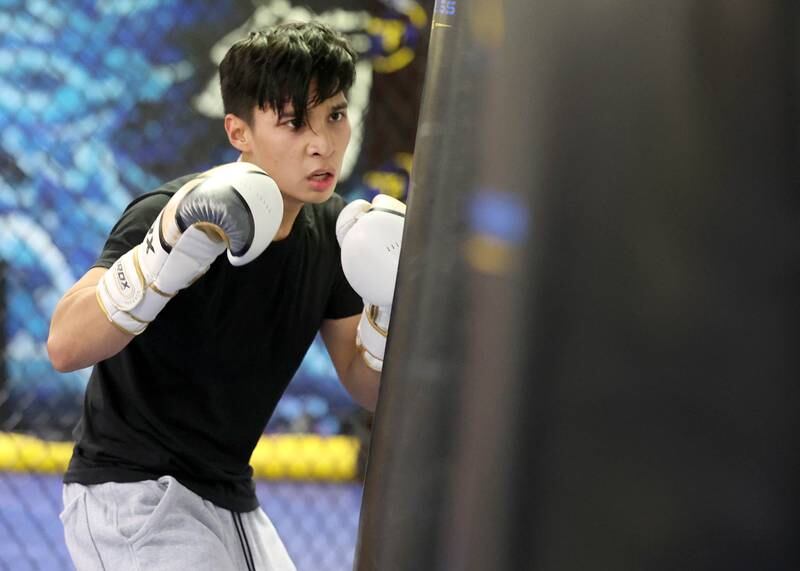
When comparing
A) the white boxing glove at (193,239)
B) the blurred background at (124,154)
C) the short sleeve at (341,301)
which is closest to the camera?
the white boxing glove at (193,239)

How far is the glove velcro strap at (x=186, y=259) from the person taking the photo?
1.05m

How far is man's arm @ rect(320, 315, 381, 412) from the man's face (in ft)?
0.69

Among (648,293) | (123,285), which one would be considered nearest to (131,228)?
(123,285)

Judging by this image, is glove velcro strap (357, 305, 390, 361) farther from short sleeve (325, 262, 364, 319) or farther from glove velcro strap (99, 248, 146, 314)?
glove velcro strap (99, 248, 146, 314)

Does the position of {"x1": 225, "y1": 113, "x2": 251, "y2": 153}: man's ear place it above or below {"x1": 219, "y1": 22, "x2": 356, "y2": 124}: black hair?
below

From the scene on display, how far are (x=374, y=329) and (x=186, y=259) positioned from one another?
282 millimetres

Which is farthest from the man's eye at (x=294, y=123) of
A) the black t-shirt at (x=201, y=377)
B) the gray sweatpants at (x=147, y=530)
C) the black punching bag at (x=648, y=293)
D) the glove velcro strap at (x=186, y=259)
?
the black punching bag at (x=648, y=293)

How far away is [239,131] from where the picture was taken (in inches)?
53.4

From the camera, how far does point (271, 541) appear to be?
4.48ft

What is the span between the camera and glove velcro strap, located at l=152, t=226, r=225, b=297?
105 cm

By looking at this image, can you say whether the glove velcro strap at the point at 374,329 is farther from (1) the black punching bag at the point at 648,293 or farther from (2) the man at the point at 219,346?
(1) the black punching bag at the point at 648,293

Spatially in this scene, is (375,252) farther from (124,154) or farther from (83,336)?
(124,154)

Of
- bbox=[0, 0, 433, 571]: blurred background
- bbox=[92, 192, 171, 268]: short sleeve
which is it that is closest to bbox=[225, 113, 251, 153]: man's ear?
bbox=[92, 192, 171, 268]: short sleeve

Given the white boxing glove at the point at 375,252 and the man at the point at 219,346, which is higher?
the white boxing glove at the point at 375,252
